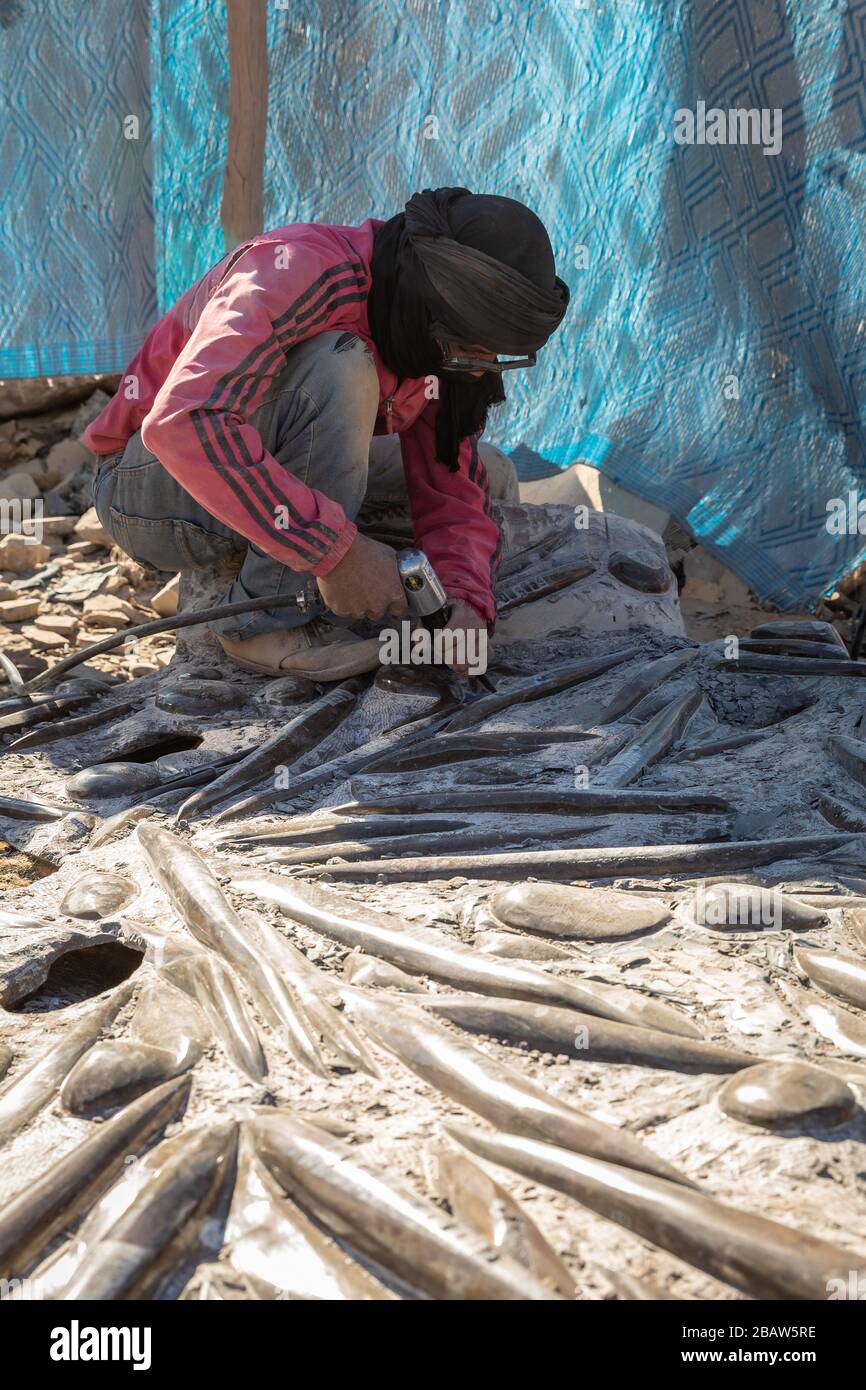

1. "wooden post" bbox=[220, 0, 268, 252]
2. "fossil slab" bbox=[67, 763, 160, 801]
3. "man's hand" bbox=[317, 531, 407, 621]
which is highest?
"wooden post" bbox=[220, 0, 268, 252]

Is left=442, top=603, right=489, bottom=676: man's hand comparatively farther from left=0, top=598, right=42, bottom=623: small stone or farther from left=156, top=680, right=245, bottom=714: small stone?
left=0, top=598, right=42, bottom=623: small stone

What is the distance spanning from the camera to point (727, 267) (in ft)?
12.4

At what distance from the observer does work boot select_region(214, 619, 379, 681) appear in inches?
114

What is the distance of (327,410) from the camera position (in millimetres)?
2711

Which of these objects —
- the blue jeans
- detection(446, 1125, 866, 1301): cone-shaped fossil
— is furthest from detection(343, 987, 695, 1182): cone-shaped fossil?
the blue jeans

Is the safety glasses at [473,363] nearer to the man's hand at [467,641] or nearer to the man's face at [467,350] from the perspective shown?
the man's face at [467,350]

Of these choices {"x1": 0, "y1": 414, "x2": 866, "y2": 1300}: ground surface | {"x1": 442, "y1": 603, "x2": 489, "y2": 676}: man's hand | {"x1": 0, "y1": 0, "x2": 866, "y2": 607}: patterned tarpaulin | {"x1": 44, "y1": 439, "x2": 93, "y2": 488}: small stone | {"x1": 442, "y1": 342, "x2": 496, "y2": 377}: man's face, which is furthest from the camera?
{"x1": 44, "y1": 439, "x2": 93, "y2": 488}: small stone

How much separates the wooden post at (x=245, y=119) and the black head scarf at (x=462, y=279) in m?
1.69

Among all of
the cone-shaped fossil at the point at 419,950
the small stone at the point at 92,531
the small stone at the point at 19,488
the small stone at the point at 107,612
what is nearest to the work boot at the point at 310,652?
the cone-shaped fossil at the point at 419,950

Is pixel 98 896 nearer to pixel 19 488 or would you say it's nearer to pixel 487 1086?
pixel 487 1086

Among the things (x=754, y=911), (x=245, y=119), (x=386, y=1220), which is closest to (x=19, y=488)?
(x=245, y=119)

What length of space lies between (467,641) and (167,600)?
180cm

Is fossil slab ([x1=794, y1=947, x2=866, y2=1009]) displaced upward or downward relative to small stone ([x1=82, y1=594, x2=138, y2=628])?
downward

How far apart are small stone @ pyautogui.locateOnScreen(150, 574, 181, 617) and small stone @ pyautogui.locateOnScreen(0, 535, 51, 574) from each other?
27.7 inches
